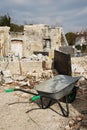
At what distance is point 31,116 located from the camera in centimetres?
740

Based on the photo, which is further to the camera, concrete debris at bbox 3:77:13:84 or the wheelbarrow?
concrete debris at bbox 3:77:13:84

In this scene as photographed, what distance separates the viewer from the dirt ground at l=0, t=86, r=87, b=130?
6715 mm

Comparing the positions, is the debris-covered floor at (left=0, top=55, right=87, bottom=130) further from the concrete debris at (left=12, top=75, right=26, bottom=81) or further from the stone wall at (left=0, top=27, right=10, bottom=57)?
the stone wall at (left=0, top=27, right=10, bottom=57)

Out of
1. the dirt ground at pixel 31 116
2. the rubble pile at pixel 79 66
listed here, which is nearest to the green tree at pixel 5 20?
the rubble pile at pixel 79 66

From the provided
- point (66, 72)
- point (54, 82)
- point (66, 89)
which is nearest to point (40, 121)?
point (66, 89)

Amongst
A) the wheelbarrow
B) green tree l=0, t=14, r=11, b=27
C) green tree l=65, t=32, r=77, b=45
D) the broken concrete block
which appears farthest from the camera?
Answer: green tree l=65, t=32, r=77, b=45

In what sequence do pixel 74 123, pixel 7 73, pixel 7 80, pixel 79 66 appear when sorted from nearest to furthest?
pixel 74 123 < pixel 7 80 < pixel 7 73 < pixel 79 66

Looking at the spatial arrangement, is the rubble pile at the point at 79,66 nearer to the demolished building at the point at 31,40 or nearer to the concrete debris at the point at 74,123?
the demolished building at the point at 31,40

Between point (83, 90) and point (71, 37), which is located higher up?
point (71, 37)

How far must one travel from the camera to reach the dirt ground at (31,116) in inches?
264

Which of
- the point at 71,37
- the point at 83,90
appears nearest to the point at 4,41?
the point at 83,90

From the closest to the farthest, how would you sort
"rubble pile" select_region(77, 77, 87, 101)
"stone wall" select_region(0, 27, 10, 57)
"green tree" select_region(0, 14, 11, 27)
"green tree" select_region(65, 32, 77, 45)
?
"rubble pile" select_region(77, 77, 87, 101) < "stone wall" select_region(0, 27, 10, 57) < "green tree" select_region(0, 14, 11, 27) < "green tree" select_region(65, 32, 77, 45)

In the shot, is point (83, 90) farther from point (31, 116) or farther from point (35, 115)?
point (31, 116)

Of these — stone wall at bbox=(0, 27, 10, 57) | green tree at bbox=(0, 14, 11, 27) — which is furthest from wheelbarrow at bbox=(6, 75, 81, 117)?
green tree at bbox=(0, 14, 11, 27)
